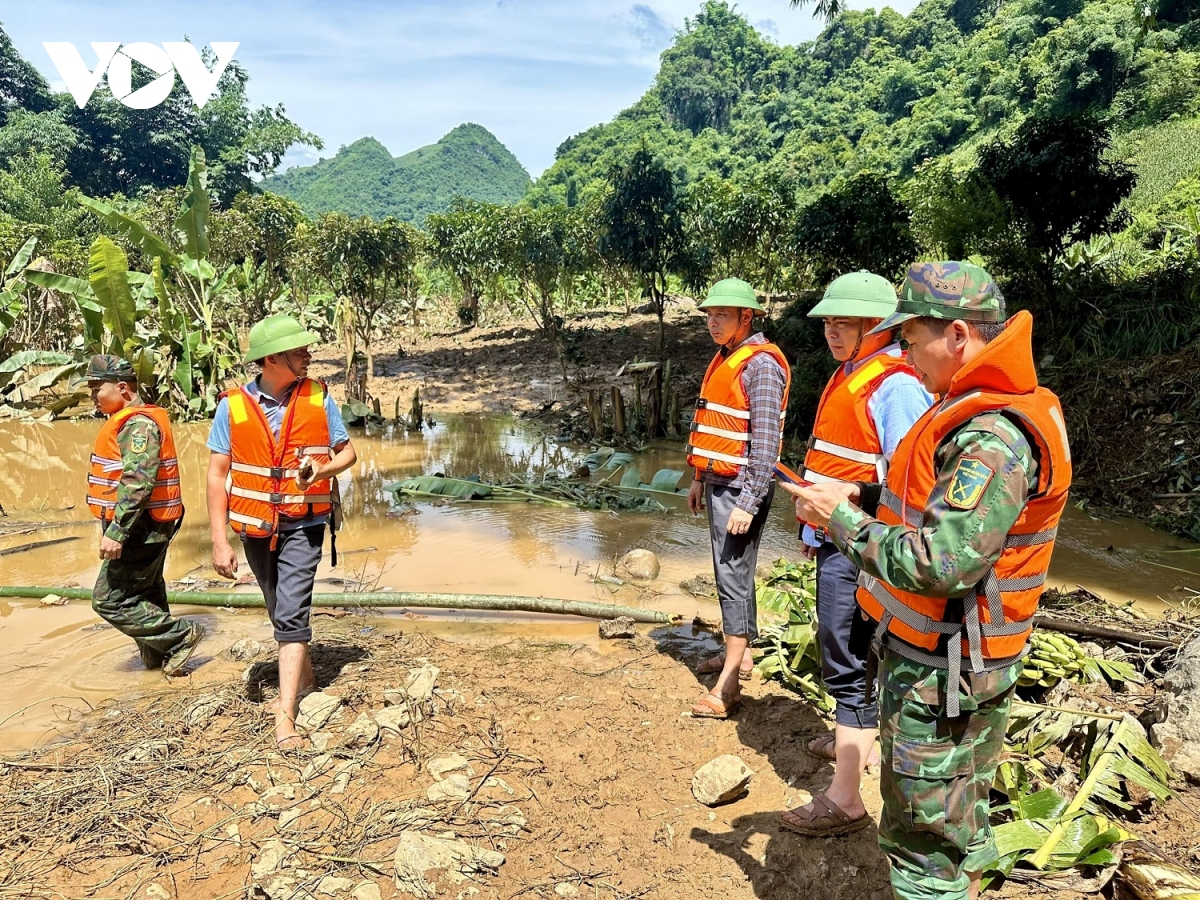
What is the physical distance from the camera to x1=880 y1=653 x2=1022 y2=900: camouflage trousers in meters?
1.96

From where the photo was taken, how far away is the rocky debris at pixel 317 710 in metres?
3.67

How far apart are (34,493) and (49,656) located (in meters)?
6.14

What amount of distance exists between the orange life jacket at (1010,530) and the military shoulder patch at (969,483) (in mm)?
131

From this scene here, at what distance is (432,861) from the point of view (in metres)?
2.72

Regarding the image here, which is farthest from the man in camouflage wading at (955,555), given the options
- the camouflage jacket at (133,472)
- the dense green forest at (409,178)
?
the dense green forest at (409,178)

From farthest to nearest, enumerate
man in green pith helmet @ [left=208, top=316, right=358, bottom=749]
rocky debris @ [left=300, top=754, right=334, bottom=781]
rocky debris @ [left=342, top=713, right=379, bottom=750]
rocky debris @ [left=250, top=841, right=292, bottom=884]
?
1. man in green pith helmet @ [left=208, top=316, right=358, bottom=749]
2. rocky debris @ [left=342, top=713, right=379, bottom=750]
3. rocky debris @ [left=300, top=754, right=334, bottom=781]
4. rocky debris @ [left=250, top=841, right=292, bottom=884]

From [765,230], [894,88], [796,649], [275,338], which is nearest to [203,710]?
[275,338]

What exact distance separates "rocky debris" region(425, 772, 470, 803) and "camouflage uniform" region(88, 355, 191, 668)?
2.47 meters

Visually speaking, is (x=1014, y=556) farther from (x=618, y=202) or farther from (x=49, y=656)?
(x=618, y=202)

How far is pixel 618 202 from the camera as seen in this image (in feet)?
56.2

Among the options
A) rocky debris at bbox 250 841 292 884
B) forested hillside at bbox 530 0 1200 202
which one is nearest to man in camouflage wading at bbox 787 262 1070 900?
rocky debris at bbox 250 841 292 884

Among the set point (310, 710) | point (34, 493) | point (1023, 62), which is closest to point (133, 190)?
point (34, 493)

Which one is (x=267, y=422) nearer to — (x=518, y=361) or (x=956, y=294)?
(x=956, y=294)

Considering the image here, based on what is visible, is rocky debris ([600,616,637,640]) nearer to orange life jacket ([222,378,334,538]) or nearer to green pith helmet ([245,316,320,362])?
orange life jacket ([222,378,334,538])
